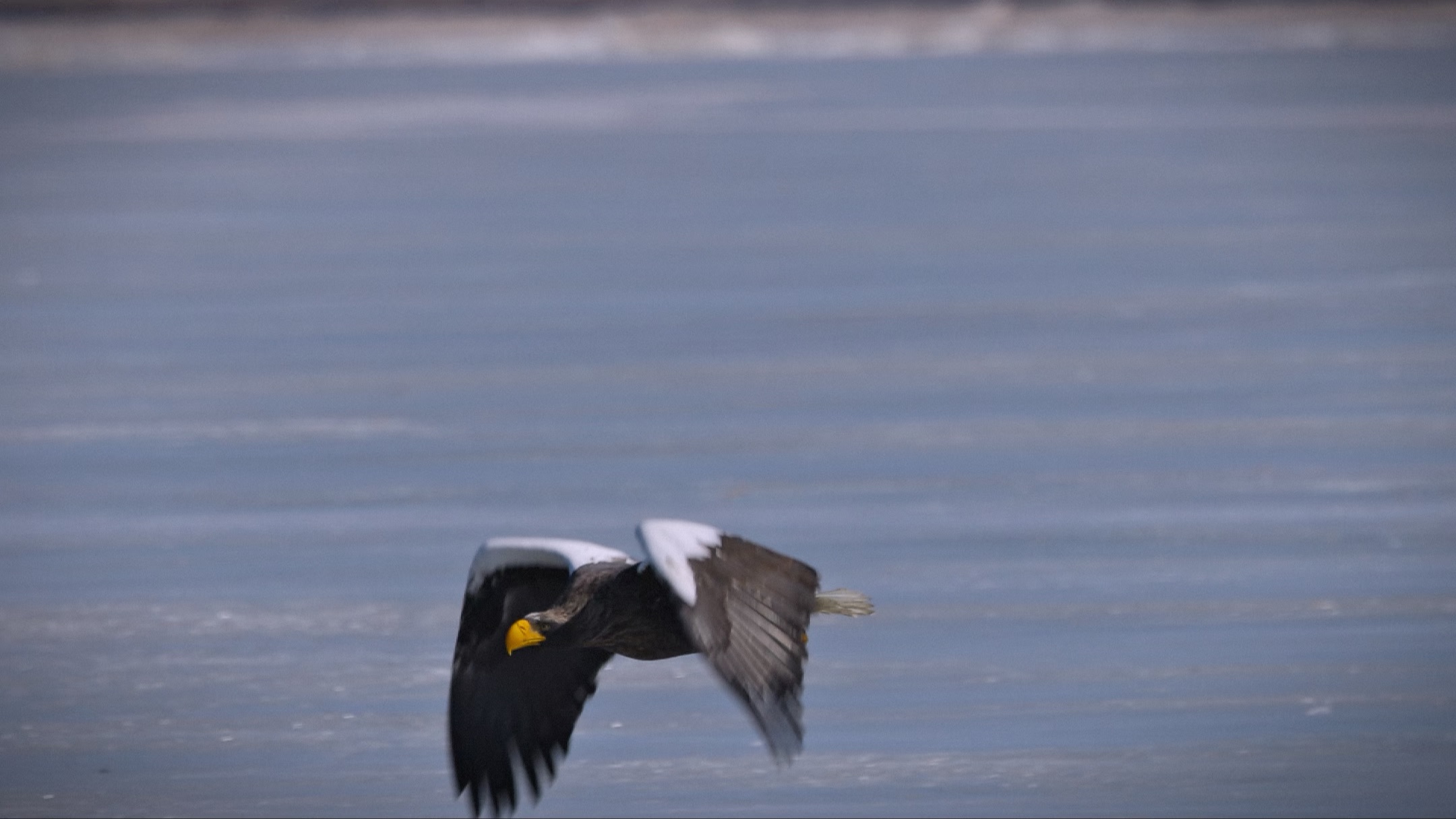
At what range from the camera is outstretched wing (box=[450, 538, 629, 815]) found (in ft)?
16.4

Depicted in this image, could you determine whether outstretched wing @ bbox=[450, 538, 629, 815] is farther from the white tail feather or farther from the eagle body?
the white tail feather

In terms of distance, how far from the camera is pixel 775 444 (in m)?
8.51

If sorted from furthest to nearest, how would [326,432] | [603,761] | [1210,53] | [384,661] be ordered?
[1210,53] → [326,432] → [384,661] → [603,761]

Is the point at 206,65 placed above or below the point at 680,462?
above

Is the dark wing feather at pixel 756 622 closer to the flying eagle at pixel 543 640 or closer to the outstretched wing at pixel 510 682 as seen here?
the flying eagle at pixel 543 640

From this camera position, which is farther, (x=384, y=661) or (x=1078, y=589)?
(x=1078, y=589)

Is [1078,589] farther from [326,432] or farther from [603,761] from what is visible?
[326,432]

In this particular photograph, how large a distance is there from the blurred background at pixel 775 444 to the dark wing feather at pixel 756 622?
72cm

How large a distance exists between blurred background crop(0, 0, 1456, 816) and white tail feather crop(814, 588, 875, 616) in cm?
41

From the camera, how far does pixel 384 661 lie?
19.9 ft

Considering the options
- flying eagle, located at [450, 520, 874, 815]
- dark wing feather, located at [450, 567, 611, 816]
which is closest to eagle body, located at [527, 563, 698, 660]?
flying eagle, located at [450, 520, 874, 815]

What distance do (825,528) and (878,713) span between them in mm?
1730

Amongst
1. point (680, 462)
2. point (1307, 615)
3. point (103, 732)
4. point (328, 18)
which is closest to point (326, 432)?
point (680, 462)

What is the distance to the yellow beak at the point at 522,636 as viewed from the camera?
4.84 meters
